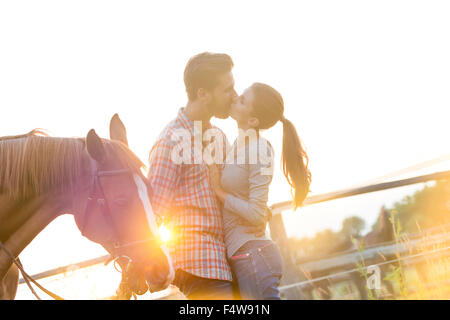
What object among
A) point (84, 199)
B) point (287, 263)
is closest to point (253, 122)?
point (84, 199)

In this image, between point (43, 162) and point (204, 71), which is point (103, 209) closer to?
point (43, 162)

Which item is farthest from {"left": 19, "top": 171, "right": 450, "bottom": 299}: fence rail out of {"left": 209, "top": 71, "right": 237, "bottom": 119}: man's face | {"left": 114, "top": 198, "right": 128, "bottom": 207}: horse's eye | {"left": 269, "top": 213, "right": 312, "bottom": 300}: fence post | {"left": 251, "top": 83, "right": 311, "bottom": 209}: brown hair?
{"left": 114, "top": 198, "right": 128, "bottom": 207}: horse's eye

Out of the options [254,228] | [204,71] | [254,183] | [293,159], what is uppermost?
[204,71]

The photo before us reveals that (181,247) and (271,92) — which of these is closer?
(181,247)

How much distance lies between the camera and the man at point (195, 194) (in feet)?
7.34

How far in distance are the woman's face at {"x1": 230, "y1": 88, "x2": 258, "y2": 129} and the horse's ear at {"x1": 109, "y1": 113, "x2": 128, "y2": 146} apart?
75 cm

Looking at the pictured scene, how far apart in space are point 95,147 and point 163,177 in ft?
1.41

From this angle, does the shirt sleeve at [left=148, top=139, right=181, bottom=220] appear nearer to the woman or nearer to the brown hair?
the woman

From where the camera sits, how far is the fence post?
13.2 ft

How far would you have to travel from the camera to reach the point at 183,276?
227 cm

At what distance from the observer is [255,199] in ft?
7.93
